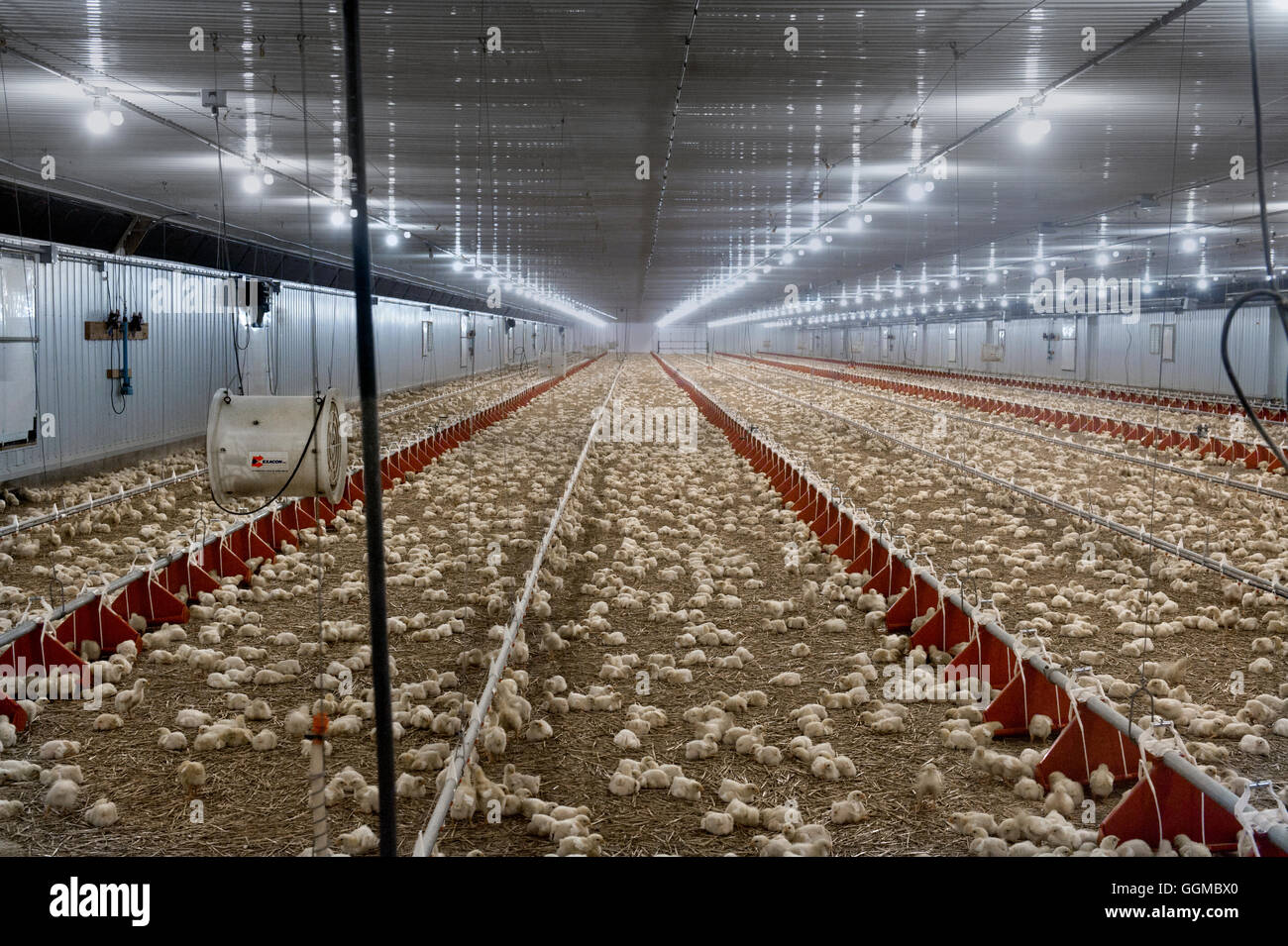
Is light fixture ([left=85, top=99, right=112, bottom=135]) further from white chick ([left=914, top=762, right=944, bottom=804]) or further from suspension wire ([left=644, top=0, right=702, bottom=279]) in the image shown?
white chick ([left=914, top=762, right=944, bottom=804])

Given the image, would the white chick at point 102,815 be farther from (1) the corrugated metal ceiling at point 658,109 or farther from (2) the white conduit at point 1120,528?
(2) the white conduit at point 1120,528

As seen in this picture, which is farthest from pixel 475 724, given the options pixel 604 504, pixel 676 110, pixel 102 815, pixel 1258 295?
pixel 676 110

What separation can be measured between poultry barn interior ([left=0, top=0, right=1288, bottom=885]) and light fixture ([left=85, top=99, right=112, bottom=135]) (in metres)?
0.06

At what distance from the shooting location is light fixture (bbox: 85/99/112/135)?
940 cm

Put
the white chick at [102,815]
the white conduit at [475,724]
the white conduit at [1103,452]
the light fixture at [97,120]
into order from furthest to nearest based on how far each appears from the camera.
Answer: the white conduit at [1103,452] < the light fixture at [97,120] < the white chick at [102,815] < the white conduit at [475,724]

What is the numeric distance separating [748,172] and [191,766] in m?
11.8
